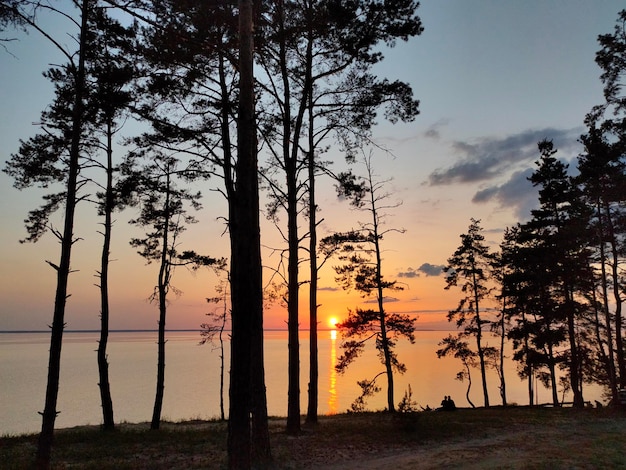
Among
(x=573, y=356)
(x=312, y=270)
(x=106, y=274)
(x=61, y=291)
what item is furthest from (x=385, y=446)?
(x=573, y=356)

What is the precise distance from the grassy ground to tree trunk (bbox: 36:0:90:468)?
1.30 m

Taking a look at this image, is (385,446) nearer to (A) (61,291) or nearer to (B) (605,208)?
(A) (61,291)

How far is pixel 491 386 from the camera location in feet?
243

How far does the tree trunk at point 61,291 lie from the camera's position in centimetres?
885

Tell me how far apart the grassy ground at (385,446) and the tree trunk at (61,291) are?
4.26 ft

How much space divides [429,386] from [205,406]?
37187 mm

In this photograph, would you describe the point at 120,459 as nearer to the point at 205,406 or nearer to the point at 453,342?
the point at 453,342

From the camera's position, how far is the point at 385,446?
11.5 m

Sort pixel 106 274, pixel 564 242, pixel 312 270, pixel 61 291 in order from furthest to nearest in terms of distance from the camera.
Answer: pixel 564 242 → pixel 106 274 → pixel 312 270 → pixel 61 291

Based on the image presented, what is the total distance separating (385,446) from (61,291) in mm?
9616

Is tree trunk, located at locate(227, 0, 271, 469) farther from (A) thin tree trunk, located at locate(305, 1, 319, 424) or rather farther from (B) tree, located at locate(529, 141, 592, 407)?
(B) tree, located at locate(529, 141, 592, 407)

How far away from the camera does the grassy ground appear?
9.41 m

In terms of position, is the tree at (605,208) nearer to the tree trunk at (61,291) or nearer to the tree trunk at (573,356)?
the tree trunk at (573,356)

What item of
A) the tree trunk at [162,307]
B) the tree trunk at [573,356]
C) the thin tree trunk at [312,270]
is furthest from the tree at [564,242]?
the tree trunk at [162,307]
